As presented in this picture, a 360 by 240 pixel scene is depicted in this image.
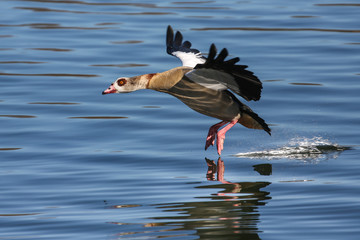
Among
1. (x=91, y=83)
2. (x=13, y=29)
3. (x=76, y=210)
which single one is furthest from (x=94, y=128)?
(x=13, y=29)

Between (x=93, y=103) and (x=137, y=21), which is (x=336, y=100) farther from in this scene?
(x=137, y=21)

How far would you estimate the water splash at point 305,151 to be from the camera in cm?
903

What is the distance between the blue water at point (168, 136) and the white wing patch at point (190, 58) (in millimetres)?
948

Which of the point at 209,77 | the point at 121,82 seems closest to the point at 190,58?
the point at 121,82

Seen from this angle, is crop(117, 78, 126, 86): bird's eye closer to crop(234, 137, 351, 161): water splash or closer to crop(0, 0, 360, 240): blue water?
crop(0, 0, 360, 240): blue water

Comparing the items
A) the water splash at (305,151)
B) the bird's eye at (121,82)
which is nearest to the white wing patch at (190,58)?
the bird's eye at (121,82)

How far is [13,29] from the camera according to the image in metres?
17.0

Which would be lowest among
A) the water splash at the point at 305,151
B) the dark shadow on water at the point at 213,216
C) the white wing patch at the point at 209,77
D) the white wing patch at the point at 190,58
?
the dark shadow on water at the point at 213,216

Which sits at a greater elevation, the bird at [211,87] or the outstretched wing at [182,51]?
the outstretched wing at [182,51]

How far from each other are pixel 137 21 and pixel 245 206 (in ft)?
36.3

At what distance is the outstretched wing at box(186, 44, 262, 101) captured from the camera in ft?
25.2

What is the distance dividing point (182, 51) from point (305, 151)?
6.39 feet

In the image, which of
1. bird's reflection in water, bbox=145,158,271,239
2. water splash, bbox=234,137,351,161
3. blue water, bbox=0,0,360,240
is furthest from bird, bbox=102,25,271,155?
bird's reflection in water, bbox=145,158,271,239

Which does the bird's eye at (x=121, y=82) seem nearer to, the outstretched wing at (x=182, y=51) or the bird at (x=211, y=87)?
the bird at (x=211, y=87)
